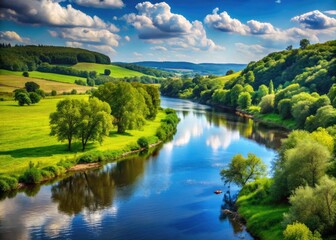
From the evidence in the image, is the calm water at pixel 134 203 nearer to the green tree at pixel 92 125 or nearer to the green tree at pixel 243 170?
the green tree at pixel 243 170


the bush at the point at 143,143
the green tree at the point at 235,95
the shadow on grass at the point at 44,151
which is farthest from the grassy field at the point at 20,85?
the bush at the point at 143,143

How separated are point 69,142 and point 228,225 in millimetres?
36444

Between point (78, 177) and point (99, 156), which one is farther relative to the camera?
point (99, 156)

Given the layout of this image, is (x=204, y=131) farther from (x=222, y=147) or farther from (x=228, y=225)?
(x=228, y=225)

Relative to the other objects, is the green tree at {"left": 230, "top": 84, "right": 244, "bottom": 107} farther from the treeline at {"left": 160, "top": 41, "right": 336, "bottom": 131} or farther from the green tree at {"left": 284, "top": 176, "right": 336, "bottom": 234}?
the green tree at {"left": 284, "top": 176, "right": 336, "bottom": 234}

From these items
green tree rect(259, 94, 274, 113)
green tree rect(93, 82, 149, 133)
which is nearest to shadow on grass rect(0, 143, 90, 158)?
green tree rect(93, 82, 149, 133)

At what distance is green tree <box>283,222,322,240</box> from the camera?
98.8 ft

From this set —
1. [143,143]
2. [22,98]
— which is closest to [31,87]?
[22,98]

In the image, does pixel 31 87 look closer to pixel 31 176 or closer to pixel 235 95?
pixel 235 95

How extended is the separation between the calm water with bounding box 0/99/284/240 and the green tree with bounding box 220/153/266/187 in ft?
10.2

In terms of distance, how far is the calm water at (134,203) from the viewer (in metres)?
38.9

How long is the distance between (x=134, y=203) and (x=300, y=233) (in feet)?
72.3

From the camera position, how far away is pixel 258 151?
75.4m

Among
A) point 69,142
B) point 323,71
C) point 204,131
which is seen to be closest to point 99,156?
point 69,142
